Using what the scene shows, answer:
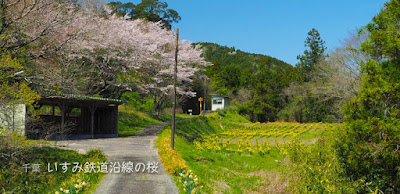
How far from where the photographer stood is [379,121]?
12930 mm

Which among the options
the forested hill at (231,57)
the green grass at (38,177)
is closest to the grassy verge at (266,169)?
the green grass at (38,177)

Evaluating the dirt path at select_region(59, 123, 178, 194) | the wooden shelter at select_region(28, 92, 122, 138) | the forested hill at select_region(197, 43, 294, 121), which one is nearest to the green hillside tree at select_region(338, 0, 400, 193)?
the dirt path at select_region(59, 123, 178, 194)

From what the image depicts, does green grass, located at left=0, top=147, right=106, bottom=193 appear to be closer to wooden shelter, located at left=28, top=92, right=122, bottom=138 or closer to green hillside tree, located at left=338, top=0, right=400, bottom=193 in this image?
wooden shelter, located at left=28, top=92, right=122, bottom=138

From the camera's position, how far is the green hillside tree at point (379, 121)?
12755 mm

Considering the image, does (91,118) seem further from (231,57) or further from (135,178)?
(231,57)

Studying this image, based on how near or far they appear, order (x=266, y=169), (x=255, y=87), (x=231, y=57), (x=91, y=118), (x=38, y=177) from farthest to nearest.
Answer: (x=231, y=57) → (x=255, y=87) → (x=91, y=118) → (x=266, y=169) → (x=38, y=177)

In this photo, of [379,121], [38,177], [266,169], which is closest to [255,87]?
[266,169]

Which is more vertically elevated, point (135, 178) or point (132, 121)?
point (132, 121)

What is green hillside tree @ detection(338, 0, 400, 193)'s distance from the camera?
1275cm

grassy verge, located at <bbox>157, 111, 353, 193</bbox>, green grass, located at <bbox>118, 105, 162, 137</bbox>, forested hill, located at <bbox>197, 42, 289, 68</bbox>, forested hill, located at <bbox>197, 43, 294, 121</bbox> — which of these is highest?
forested hill, located at <bbox>197, 42, 289, 68</bbox>

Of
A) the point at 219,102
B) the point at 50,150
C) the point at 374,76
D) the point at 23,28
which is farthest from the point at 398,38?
the point at 219,102

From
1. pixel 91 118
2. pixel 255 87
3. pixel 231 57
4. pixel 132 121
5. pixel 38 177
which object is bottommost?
pixel 38 177

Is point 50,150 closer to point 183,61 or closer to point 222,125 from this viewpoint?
point 183,61

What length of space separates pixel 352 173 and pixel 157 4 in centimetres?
4257
